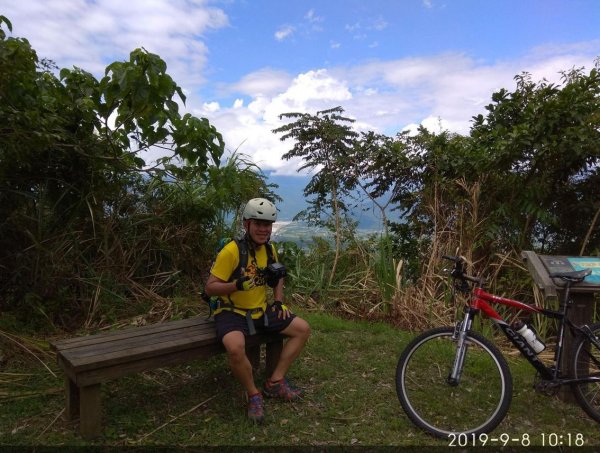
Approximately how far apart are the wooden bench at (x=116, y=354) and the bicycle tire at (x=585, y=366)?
85.1 inches

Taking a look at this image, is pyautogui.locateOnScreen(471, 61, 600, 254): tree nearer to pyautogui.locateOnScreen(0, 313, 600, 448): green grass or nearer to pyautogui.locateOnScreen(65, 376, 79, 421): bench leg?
pyautogui.locateOnScreen(0, 313, 600, 448): green grass

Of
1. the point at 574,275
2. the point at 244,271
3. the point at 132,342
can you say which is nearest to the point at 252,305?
the point at 244,271

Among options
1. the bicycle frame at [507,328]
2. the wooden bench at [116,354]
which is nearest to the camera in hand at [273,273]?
the wooden bench at [116,354]

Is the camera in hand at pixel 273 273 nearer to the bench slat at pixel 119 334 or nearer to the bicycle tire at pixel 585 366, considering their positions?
the bench slat at pixel 119 334

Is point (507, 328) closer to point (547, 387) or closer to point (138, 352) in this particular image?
point (547, 387)

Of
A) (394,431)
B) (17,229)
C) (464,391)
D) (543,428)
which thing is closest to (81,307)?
(17,229)

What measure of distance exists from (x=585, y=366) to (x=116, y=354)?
3.22m

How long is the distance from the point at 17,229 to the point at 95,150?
1151mm

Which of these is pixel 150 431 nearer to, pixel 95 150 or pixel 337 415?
pixel 337 415

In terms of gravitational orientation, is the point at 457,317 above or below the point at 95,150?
below

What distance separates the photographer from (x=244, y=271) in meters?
3.33

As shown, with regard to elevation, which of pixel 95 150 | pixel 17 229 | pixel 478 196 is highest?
pixel 95 150

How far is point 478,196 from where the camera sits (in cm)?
575

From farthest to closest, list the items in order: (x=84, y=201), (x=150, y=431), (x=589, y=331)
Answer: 1. (x=84, y=201)
2. (x=589, y=331)
3. (x=150, y=431)
